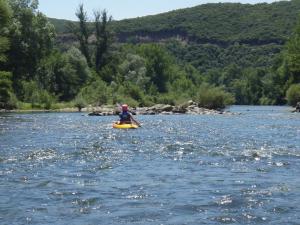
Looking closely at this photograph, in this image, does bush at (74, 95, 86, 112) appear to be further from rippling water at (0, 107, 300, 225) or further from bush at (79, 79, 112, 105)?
rippling water at (0, 107, 300, 225)

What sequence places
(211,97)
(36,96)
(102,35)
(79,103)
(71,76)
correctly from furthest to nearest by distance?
(102,35) < (71,76) < (36,96) < (79,103) < (211,97)

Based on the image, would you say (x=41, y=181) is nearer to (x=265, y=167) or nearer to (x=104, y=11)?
(x=265, y=167)

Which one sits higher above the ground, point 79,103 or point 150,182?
point 150,182

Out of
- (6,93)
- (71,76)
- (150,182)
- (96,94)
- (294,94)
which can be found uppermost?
(150,182)

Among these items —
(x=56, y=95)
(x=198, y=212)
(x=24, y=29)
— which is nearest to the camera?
(x=198, y=212)

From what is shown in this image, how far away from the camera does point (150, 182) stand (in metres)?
15.4

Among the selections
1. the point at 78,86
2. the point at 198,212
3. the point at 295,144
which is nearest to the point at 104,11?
the point at 78,86

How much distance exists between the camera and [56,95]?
79.6 meters

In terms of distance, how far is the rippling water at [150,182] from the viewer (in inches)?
464

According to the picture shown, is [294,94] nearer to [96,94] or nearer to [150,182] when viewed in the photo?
[96,94]

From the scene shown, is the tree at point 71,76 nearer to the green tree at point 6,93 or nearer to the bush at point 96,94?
the bush at point 96,94

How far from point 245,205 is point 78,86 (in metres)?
71.9

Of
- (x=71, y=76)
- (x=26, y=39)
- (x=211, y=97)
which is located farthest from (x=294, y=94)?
(x=26, y=39)

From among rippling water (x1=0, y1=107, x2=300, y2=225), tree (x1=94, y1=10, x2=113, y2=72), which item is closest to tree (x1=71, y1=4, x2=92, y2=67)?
tree (x1=94, y1=10, x2=113, y2=72)
